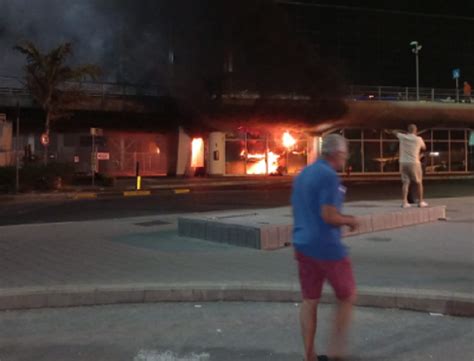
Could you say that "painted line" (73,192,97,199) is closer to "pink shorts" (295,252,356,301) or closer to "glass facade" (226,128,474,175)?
"glass facade" (226,128,474,175)

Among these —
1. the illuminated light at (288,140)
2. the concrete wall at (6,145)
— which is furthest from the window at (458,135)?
the concrete wall at (6,145)

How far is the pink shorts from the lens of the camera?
3916 mm

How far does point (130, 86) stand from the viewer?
3359cm

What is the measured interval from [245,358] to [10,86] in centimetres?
3022

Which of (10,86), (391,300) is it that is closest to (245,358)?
(391,300)

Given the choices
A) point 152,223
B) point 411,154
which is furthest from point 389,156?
point 152,223

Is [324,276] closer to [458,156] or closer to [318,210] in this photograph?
[318,210]

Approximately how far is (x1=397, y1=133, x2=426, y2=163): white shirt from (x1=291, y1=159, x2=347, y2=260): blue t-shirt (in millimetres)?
7242

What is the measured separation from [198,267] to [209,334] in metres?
2.15

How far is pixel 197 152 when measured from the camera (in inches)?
1423

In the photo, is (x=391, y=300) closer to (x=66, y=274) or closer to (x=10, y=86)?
(x=66, y=274)

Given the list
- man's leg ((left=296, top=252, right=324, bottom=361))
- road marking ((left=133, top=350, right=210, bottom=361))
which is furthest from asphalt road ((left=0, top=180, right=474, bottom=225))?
man's leg ((left=296, top=252, right=324, bottom=361))

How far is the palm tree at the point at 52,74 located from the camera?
2416 cm

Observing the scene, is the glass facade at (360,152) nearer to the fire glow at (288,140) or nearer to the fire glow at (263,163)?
the fire glow at (263,163)
